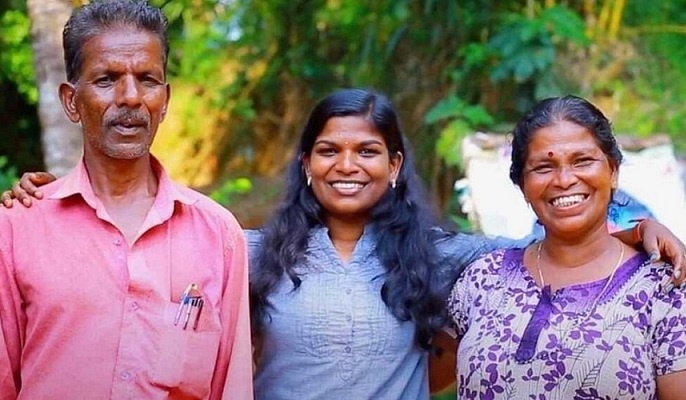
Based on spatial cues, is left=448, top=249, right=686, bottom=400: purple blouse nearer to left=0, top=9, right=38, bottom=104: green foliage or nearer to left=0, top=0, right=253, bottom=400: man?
left=0, top=0, right=253, bottom=400: man

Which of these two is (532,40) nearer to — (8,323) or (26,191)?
(26,191)

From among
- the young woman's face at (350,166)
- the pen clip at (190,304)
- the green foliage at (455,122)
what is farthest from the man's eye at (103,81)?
the green foliage at (455,122)

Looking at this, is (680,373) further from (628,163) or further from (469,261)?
(628,163)

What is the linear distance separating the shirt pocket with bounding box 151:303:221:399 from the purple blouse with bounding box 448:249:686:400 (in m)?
0.66

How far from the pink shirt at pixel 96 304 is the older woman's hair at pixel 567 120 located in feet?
2.76

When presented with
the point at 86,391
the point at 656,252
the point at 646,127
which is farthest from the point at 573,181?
the point at 646,127

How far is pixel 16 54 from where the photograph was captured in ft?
27.1

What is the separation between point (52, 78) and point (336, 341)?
2.04m

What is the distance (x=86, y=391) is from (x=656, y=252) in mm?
1333

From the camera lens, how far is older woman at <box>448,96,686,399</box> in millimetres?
2180

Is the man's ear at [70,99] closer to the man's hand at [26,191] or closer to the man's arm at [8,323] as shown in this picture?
the man's hand at [26,191]

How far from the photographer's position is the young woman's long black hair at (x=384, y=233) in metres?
2.57

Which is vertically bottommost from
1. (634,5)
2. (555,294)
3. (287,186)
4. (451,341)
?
(451,341)

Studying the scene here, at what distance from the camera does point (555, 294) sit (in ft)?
7.69
